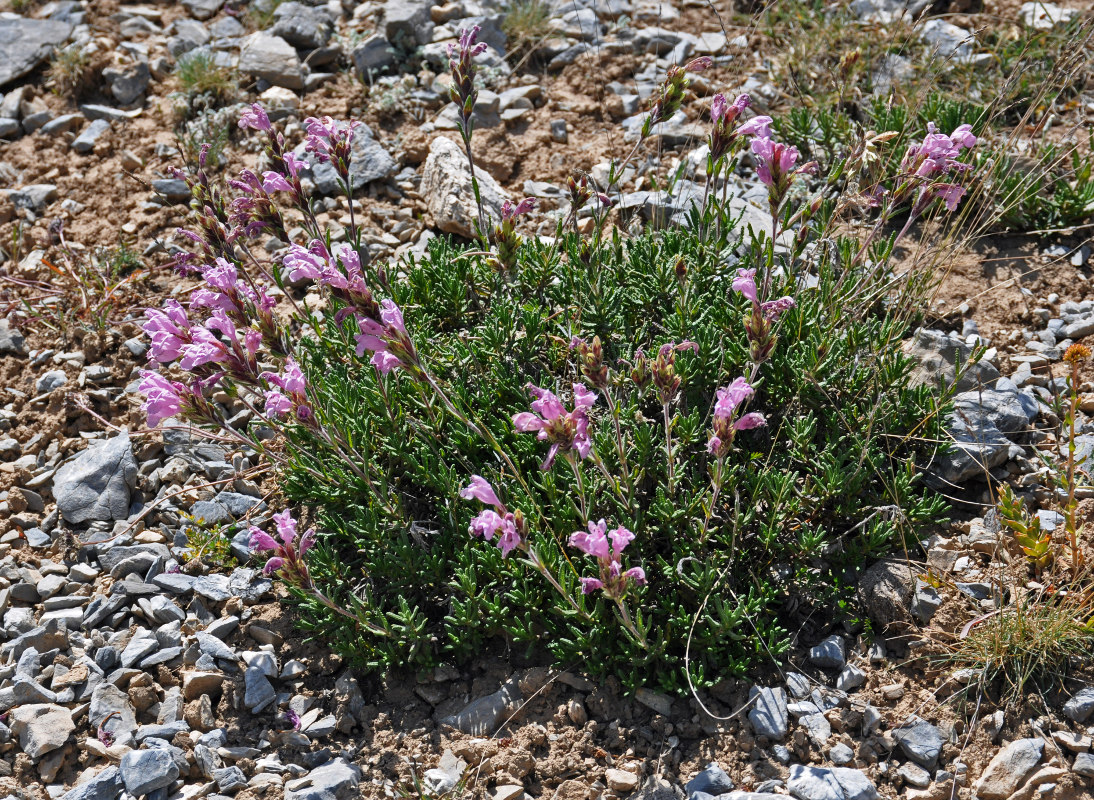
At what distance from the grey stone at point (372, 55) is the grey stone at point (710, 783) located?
18.6ft

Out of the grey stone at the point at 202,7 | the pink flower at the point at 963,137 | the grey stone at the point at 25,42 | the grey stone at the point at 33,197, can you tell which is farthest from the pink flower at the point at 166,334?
the grey stone at the point at 202,7

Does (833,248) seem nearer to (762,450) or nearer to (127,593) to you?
(762,450)

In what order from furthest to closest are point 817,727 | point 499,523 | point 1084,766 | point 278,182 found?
point 278,182
point 817,727
point 1084,766
point 499,523

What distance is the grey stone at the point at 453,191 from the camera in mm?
5648

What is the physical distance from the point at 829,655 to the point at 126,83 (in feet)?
21.9

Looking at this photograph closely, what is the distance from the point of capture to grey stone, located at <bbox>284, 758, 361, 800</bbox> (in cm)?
338

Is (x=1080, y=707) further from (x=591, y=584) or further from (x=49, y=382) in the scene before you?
(x=49, y=382)

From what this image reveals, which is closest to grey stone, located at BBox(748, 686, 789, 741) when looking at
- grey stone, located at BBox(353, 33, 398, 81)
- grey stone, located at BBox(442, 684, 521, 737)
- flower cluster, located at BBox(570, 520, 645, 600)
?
flower cluster, located at BBox(570, 520, 645, 600)

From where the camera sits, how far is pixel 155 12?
795cm

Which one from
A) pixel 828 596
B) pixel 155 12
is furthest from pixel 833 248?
pixel 155 12

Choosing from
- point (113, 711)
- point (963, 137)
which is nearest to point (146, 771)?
point (113, 711)

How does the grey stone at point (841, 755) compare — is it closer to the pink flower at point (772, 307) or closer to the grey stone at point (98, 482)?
the pink flower at point (772, 307)

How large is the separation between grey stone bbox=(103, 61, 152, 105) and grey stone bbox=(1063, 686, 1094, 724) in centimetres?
733

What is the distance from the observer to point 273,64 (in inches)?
275
